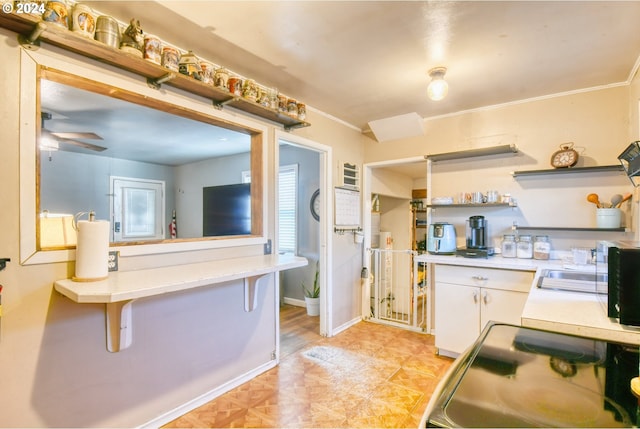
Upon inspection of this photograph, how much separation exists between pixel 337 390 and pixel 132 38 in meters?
2.51

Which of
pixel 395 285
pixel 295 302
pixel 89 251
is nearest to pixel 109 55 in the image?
pixel 89 251

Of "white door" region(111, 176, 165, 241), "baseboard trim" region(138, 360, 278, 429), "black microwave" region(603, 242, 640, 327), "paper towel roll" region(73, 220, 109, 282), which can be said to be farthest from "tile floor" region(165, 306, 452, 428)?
"white door" region(111, 176, 165, 241)

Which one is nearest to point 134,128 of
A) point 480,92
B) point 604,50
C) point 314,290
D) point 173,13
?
point 173,13

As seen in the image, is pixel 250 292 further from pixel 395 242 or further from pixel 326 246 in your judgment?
pixel 395 242

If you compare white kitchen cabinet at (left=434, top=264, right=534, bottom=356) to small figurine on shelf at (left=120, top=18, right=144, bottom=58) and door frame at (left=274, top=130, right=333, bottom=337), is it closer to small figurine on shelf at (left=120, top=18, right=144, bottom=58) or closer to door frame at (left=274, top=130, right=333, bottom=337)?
door frame at (left=274, top=130, right=333, bottom=337)

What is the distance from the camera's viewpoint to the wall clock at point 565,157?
2599 mm

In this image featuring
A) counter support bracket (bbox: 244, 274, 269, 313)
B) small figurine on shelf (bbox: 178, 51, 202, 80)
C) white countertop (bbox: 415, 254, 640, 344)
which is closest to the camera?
white countertop (bbox: 415, 254, 640, 344)

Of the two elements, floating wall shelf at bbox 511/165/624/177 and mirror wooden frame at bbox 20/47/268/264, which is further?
floating wall shelf at bbox 511/165/624/177

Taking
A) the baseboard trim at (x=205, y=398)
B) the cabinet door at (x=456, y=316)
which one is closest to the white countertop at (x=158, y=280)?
the baseboard trim at (x=205, y=398)

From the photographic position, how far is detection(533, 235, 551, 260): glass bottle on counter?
2.69m

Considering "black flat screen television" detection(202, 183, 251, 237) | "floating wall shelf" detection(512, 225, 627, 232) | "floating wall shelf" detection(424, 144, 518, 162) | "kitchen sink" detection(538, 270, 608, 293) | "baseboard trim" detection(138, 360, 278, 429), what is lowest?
"baseboard trim" detection(138, 360, 278, 429)

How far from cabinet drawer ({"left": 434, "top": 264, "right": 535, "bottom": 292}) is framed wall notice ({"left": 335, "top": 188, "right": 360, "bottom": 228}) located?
1117 mm

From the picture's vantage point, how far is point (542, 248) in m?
2.69

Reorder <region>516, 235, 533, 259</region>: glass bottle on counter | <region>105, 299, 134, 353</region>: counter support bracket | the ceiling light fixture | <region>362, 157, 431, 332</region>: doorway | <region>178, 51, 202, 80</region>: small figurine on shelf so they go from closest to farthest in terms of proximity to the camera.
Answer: <region>105, 299, 134, 353</region>: counter support bracket
<region>178, 51, 202, 80</region>: small figurine on shelf
the ceiling light fixture
<region>516, 235, 533, 259</region>: glass bottle on counter
<region>362, 157, 431, 332</region>: doorway
